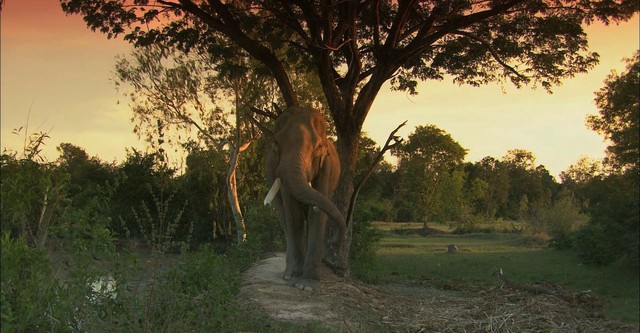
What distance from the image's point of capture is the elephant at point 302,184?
31.9ft

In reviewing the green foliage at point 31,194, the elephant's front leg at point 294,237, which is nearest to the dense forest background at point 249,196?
the green foliage at point 31,194

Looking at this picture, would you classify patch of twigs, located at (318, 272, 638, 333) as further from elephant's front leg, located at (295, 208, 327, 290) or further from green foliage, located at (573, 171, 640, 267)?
green foliage, located at (573, 171, 640, 267)

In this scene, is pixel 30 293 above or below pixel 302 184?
below

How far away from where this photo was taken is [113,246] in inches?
231

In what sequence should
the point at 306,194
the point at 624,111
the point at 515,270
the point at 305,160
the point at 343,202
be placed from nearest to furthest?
1. the point at 306,194
2. the point at 305,160
3. the point at 343,202
4. the point at 515,270
5. the point at 624,111

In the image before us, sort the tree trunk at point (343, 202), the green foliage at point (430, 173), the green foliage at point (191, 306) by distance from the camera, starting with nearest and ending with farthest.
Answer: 1. the green foliage at point (191, 306)
2. the tree trunk at point (343, 202)
3. the green foliage at point (430, 173)

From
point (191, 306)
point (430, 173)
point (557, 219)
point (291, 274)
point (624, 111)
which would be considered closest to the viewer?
point (191, 306)

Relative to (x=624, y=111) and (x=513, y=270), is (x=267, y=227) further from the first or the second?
(x=624, y=111)

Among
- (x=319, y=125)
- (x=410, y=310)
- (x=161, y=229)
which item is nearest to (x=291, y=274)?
(x=410, y=310)

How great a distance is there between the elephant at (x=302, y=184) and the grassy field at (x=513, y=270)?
646cm

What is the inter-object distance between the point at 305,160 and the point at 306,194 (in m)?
0.86

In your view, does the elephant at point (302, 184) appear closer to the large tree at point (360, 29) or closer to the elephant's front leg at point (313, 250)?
the elephant's front leg at point (313, 250)

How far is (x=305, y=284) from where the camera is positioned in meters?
10.1

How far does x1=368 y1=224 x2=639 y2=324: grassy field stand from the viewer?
16.3 meters
